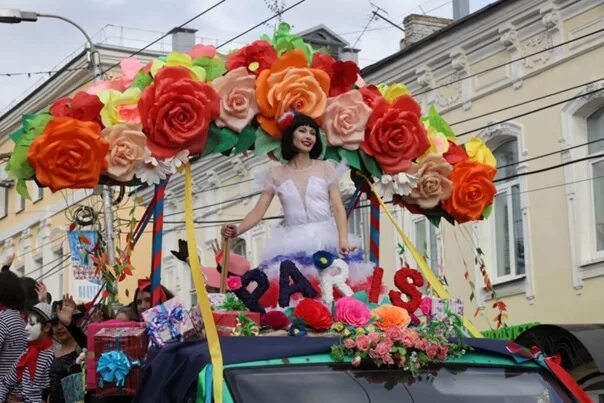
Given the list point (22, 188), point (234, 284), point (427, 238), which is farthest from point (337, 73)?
point (427, 238)

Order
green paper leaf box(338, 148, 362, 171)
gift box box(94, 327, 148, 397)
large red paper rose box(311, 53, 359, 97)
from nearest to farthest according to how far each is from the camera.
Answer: gift box box(94, 327, 148, 397)
green paper leaf box(338, 148, 362, 171)
large red paper rose box(311, 53, 359, 97)

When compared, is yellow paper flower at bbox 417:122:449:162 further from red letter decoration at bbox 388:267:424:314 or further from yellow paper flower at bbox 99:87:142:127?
yellow paper flower at bbox 99:87:142:127

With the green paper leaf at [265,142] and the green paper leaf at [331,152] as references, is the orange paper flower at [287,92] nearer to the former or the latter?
the green paper leaf at [265,142]

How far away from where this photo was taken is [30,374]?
26.4 ft

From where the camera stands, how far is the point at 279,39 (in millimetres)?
7008

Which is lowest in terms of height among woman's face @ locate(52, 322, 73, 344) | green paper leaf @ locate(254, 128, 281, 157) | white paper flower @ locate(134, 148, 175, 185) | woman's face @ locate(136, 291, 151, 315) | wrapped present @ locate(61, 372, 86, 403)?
wrapped present @ locate(61, 372, 86, 403)

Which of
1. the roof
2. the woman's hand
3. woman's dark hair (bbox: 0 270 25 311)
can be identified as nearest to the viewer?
the woman's hand

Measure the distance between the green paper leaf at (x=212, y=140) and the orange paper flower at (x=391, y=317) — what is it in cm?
150

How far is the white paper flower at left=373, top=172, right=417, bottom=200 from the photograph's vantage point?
22.6 feet

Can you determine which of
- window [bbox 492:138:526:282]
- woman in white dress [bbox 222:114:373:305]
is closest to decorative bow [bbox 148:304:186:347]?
woman in white dress [bbox 222:114:373:305]

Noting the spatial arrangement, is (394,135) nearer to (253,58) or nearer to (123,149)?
(253,58)

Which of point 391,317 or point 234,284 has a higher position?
point 234,284

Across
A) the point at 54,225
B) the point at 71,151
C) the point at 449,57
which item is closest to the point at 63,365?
the point at 71,151

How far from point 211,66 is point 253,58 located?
23cm
